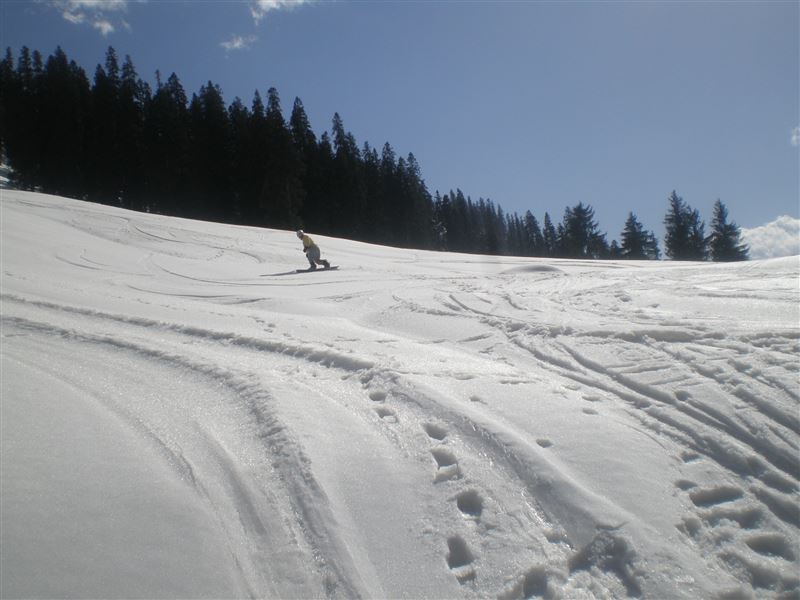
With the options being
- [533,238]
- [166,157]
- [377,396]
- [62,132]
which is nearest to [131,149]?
[166,157]

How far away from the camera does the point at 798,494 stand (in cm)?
242

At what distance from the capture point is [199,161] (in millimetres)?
41688

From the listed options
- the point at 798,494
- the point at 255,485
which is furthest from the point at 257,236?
the point at 798,494

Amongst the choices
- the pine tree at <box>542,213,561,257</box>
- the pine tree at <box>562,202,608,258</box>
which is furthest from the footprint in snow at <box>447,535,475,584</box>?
the pine tree at <box>542,213,561,257</box>

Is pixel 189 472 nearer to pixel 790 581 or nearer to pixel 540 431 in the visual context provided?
pixel 540 431

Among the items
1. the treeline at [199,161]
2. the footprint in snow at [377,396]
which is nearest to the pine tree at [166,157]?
the treeline at [199,161]

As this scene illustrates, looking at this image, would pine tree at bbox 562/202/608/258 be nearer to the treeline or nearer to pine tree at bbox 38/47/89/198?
the treeline

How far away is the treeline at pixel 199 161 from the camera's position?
38125 mm

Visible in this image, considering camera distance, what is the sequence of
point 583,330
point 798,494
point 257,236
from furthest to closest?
point 257,236 < point 583,330 < point 798,494

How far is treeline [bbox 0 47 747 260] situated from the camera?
Result: 125ft

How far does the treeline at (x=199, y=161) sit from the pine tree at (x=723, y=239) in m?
0.09

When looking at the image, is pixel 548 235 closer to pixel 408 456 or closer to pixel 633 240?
pixel 633 240

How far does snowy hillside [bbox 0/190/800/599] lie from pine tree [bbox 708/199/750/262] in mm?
43190

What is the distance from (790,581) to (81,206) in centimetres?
2511
